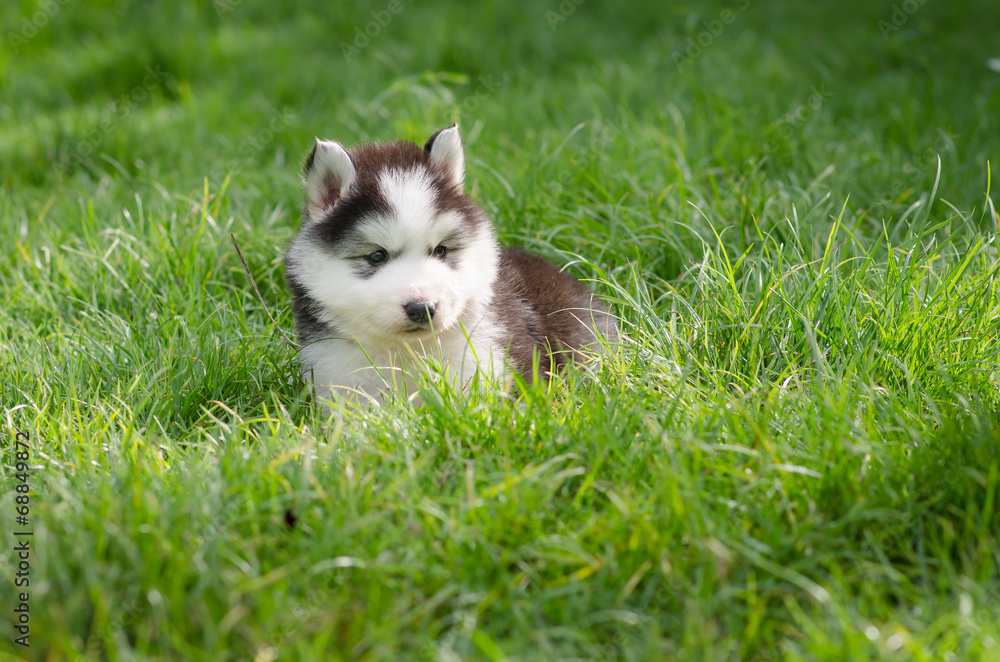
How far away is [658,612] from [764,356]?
55.9 inches

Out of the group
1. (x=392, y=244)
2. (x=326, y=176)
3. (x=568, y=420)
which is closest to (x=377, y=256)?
(x=392, y=244)

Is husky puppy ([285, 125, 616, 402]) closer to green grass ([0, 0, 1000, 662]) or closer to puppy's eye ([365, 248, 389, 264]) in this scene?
puppy's eye ([365, 248, 389, 264])

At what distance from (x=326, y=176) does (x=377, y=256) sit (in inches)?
17.5

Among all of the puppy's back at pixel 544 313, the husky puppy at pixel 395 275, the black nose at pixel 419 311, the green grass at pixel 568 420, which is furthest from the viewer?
the puppy's back at pixel 544 313

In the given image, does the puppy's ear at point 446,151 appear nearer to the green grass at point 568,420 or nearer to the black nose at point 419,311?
the black nose at point 419,311

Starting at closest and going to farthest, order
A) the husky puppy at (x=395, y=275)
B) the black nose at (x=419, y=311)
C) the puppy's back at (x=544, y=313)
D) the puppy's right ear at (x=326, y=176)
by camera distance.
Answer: the black nose at (x=419, y=311) → the husky puppy at (x=395, y=275) → the puppy's right ear at (x=326, y=176) → the puppy's back at (x=544, y=313)

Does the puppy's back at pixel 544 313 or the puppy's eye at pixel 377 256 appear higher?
the puppy's eye at pixel 377 256

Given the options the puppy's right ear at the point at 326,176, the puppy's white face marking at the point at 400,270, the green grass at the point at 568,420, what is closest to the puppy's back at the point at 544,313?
the green grass at the point at 568,420

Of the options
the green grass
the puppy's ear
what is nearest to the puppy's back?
the green grass

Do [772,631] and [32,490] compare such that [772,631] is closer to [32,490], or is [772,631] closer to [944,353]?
[944,353]

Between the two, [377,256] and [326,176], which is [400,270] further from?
[326,176]

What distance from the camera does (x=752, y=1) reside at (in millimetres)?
10031

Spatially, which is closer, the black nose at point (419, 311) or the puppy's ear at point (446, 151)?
the black nose at point (419, 311)

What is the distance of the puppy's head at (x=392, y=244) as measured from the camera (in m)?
3.04
